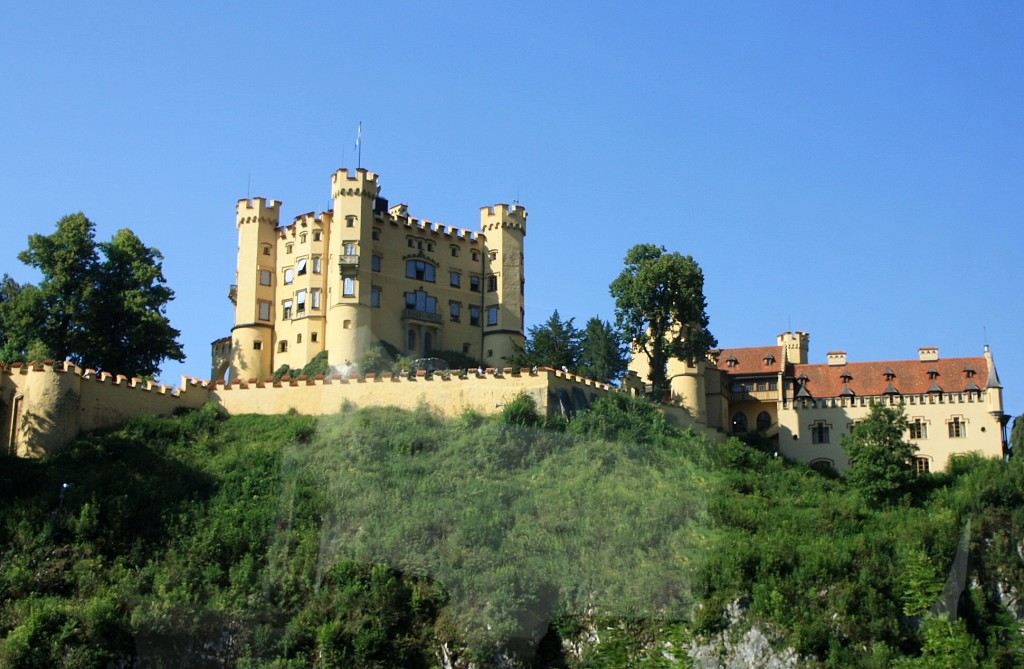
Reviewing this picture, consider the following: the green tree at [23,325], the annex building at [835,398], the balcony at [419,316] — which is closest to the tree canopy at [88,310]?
the green tree at [23,325]

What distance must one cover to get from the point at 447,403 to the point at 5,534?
60.1 ft

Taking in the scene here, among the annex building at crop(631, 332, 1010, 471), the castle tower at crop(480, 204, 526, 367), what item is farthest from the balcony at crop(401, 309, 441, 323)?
the annex building at crop(631, 332, 1010, 471)

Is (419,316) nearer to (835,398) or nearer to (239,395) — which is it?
(239,395)

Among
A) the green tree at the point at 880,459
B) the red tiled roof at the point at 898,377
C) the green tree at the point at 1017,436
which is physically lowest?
the green tree at the point at 880,459

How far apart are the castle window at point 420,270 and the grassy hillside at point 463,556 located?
17582mm

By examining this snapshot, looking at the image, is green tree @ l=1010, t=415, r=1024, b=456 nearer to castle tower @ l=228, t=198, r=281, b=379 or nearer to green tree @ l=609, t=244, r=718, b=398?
green tree @ l=609, t=244, r=718, b=398

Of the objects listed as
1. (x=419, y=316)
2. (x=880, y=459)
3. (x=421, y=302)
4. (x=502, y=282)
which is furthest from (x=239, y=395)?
(x=880, y=459)

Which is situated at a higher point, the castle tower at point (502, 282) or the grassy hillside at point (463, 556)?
the castle tower at point (502, 282)

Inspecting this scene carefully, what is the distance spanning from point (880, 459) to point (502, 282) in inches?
984

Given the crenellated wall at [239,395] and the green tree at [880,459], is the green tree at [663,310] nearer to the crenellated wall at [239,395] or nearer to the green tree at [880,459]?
the crenellated wall at [239,395]

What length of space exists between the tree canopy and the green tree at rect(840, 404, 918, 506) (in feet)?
98.6

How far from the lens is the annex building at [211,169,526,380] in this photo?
73.8m

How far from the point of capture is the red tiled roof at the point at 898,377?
72.8 meters

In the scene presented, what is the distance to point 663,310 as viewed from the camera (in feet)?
229
